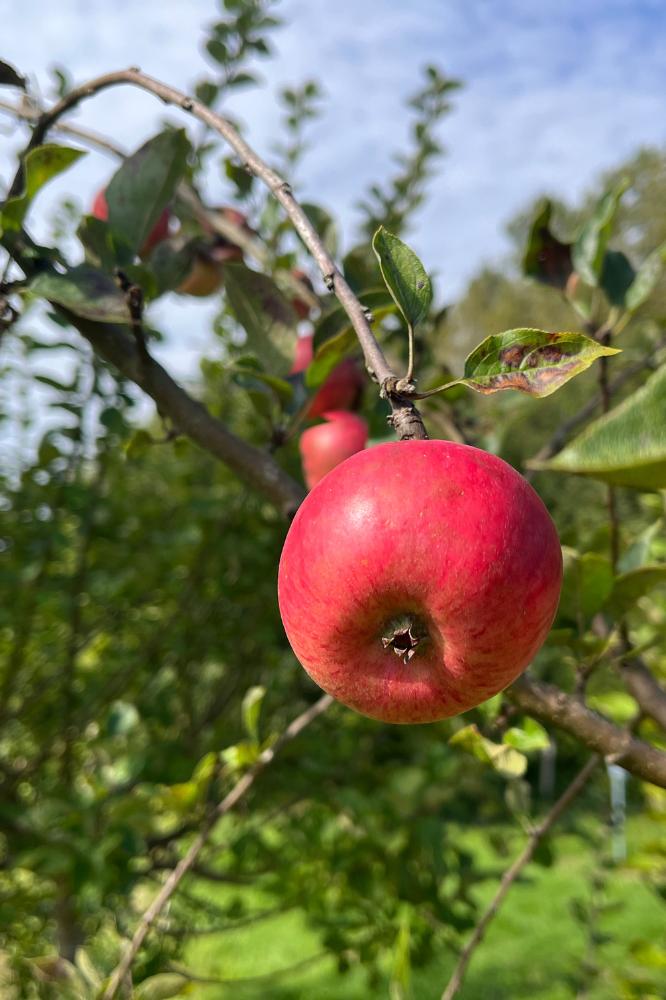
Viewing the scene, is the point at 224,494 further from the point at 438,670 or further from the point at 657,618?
the point at 438,670

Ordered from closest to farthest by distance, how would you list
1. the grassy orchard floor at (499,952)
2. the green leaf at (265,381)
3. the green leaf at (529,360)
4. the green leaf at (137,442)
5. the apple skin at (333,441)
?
1. the green leaf at (529,360)
2. the green leaf at (265,381)
3. the green leaf at (137,442)
4. the apple skin at (333,441)
5. the grassy orchard floor at (499,952)

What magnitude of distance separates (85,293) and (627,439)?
1.78 feet

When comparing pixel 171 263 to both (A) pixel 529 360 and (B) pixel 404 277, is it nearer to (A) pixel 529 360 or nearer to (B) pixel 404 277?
(B) pixel 404 277

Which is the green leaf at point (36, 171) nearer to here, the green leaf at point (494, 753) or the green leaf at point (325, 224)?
the green leaf at point (325, 224)

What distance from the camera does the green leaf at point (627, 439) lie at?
0.91 feet

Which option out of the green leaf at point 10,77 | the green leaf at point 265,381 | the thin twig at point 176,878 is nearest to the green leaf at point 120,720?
the thin twig at point 176,878

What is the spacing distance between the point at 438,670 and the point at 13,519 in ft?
4.65

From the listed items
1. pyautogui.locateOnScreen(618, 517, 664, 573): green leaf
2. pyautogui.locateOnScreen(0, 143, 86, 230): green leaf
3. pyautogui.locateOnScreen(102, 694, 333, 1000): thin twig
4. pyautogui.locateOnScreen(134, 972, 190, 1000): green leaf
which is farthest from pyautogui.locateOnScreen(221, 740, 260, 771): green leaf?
pyautogui.locateOnScreen(0, 143, 86, 230): green leaf

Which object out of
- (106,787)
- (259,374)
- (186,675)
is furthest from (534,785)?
(259,374)

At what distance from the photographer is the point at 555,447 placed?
1.10 metres

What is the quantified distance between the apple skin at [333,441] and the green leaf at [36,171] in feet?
1.30

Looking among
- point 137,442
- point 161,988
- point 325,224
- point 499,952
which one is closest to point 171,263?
point 137,442

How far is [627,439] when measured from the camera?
0.92 feet

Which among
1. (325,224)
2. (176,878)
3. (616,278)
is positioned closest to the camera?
(176,878)
